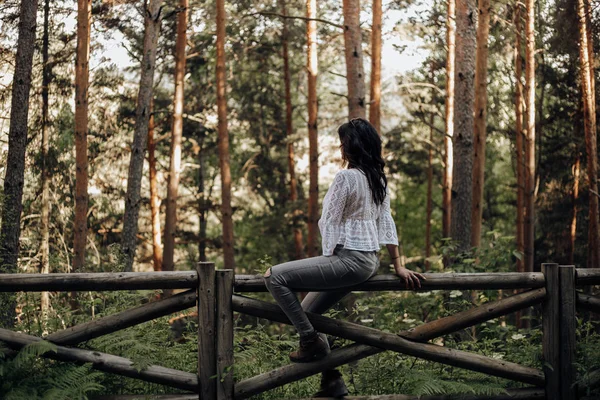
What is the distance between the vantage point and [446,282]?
561 centimetres

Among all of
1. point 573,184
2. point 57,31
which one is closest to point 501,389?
point 57,31

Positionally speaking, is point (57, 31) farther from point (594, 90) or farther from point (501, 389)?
point (501, 389)

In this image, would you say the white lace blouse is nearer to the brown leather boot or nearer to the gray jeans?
the gray jeans

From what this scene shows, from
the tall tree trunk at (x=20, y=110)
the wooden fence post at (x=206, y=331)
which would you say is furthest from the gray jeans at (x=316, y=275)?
the tall tree trunk at (x=20, y=110)

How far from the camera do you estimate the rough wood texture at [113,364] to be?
5.58m

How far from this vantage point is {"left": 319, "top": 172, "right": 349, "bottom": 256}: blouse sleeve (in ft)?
17.1

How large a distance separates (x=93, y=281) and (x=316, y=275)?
167 centimetres

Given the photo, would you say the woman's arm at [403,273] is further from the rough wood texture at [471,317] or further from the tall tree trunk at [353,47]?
the tall tree trunk at [353,47]

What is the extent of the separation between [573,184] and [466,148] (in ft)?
56.2

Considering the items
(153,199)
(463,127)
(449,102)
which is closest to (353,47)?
(463,127)

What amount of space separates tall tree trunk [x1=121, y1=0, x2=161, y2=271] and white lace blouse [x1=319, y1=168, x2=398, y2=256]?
777 cm

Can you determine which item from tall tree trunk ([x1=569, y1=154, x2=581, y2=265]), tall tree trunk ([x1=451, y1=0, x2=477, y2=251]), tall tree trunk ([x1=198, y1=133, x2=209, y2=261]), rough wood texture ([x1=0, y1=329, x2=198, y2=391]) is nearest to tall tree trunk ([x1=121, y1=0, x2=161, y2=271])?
tall tree trunk ([x1=451, y1=0, x2=477, y2=251])

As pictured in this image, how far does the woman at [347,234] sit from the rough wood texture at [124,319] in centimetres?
76

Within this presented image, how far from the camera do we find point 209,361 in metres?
5.59
